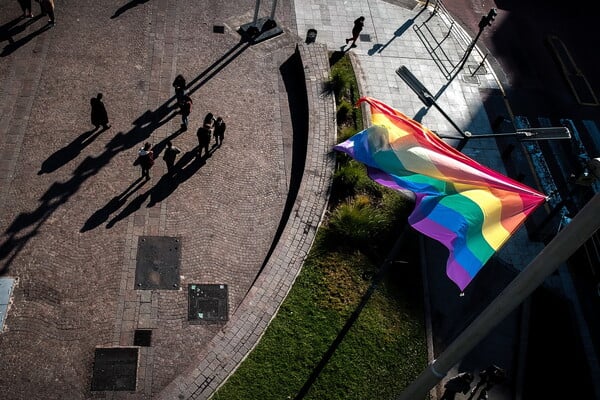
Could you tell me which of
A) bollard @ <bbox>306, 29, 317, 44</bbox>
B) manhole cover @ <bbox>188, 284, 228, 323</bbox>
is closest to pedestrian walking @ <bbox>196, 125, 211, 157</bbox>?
manhole cover @ <bbox>188, 284, 228, 323</bbox>

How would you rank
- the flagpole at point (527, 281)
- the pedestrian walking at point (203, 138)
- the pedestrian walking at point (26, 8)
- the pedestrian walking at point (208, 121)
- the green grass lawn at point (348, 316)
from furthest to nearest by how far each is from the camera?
the pedestrian walking at point (26, 8)
the pedestrian walking at point (208, 121)
the pedestrian walking at point (203, 138)
the green grass lawn at point (348, 316)
the flagpole at point (527, 281)

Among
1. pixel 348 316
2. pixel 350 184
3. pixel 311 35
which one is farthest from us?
pixel 311 35

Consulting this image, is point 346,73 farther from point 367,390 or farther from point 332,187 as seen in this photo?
point 367,390

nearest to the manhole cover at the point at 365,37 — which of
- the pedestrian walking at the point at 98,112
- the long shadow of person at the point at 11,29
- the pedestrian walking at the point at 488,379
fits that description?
the pedestrian walking at the point at 98,112

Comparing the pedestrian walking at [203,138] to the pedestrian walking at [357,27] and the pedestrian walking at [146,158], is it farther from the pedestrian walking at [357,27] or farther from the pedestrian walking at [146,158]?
the pedestrian walking at [357,27]

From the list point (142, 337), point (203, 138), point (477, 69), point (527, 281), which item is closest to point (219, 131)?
point (203, 138)

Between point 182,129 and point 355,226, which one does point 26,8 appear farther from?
point 355,226
